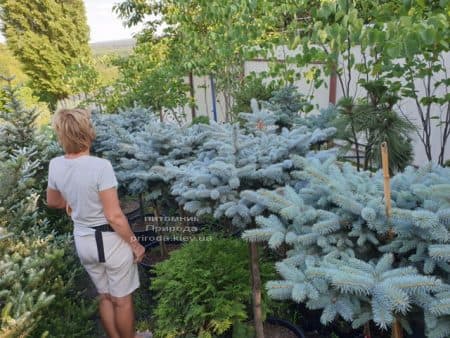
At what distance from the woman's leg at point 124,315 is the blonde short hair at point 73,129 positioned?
1.03 metres

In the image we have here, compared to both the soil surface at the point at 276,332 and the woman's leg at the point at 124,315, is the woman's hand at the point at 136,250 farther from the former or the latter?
the soil surface at the point at 276,332

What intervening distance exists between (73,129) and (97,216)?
0.53 meters

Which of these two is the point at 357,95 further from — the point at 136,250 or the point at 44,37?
the point at 44,37

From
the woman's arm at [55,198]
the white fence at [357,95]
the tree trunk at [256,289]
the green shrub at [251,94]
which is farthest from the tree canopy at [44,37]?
the tree trunk at [256,289]

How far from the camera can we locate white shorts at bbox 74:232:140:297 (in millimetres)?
2246

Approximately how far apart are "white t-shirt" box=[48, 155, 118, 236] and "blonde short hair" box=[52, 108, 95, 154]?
0.24 feet

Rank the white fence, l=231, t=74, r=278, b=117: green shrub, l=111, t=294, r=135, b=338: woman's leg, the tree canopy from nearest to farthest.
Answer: l=111, t=294, r=135, b=338: woman's leg → l=231, t=74, r=278, b=117: green shrub → the white fence → the tree canopy

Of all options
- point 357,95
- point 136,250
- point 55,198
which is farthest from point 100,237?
point 357,95

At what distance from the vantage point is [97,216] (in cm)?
219

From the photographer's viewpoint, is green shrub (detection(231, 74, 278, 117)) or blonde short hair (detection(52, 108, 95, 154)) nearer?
blonde short hair (detection(52, 108, 95, 154))

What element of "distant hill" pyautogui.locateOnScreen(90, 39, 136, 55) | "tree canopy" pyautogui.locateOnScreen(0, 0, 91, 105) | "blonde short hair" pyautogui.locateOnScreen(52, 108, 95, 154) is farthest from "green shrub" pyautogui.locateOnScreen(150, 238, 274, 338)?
"tree canopy" pyautogui.locateOnScreen(0, 0, 91, 105)

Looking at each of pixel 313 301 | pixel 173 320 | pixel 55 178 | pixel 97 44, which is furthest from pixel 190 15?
pixel 97 44

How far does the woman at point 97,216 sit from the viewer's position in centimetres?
209

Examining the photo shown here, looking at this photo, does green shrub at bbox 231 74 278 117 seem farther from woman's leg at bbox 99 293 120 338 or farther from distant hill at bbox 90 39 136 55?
distant hill at bbox 90 39 136 55
